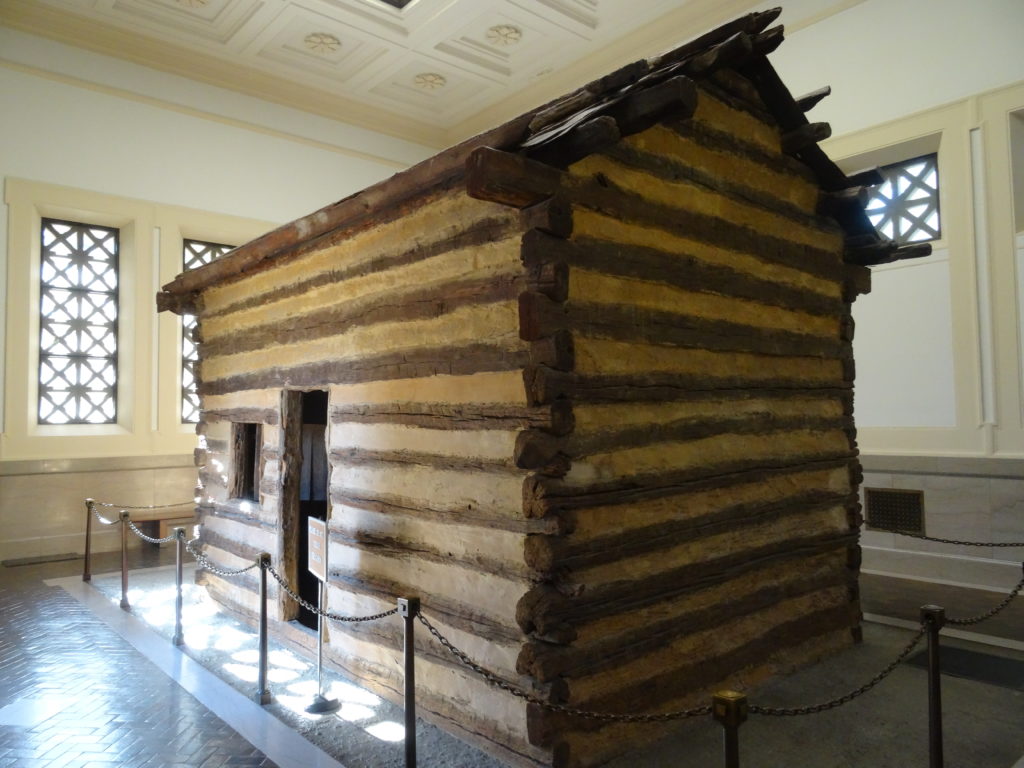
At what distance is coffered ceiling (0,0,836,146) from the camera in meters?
11.8

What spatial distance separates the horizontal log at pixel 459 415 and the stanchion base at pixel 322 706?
2014 mm

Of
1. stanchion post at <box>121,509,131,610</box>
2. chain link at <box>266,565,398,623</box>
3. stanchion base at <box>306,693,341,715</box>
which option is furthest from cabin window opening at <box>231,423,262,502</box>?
stanchion base at <box>306,693,341,715</box>

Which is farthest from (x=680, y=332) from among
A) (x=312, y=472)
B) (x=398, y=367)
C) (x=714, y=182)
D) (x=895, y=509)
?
(x=895, y=509)

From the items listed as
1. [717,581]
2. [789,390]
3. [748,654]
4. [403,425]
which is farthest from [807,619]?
[403,425]

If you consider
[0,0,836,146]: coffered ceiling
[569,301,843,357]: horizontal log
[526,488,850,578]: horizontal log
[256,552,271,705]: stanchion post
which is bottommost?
[256,552,271,705]: stanchion post

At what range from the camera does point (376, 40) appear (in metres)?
13.1

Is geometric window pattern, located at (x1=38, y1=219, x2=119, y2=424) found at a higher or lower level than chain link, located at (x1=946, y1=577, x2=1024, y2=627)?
higher

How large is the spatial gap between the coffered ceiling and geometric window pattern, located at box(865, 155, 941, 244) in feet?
11.8

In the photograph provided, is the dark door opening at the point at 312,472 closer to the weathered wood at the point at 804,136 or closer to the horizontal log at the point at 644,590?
the horizontal log at the point at 644,590

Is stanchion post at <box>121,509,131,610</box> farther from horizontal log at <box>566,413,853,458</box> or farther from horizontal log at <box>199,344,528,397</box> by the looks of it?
horizontal log at <box>566,413,853,458</box>

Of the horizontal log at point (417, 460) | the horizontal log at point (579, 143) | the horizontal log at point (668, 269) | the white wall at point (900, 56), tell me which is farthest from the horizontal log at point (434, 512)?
the white wall at point (900, 56)

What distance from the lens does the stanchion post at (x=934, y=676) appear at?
3.73 metres

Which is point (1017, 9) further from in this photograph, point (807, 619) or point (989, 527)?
point (807, 619)

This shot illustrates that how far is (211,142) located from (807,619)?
12.6 m
